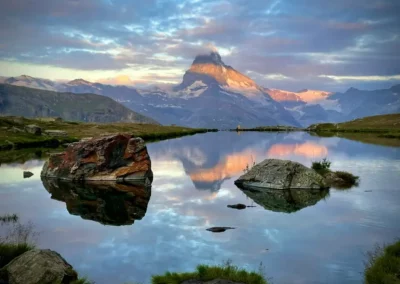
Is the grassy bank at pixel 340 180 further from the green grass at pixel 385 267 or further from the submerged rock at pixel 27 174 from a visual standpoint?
the submerged rock at pixel 27 174

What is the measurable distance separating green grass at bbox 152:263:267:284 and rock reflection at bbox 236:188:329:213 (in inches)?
688

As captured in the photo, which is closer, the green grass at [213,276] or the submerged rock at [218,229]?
the green grass at [213,276]

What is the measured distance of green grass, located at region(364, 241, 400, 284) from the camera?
1967cm

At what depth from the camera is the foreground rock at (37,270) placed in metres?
19.4

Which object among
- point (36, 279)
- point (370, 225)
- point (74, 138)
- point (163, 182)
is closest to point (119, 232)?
point (36, 279)

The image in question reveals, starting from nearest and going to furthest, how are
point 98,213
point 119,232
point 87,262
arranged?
point 87,262 < point 119,232 < point 98,213

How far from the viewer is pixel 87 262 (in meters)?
24.6

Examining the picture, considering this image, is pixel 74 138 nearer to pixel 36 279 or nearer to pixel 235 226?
pixel 235 226

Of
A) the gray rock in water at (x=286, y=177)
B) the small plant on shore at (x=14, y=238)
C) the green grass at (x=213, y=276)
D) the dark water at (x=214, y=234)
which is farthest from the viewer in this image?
the gray rock in water at (x=286, y=177)

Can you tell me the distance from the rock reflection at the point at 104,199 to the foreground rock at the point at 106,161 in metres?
1.97

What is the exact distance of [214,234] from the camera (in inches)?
1194

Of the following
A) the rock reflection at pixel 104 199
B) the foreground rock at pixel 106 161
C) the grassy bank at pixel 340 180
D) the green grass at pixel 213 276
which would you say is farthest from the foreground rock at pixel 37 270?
the grassy bank at pixel 340 180

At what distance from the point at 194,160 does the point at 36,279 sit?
208 feet

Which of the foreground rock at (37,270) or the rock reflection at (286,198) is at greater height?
the foreground rock at (37,270)
